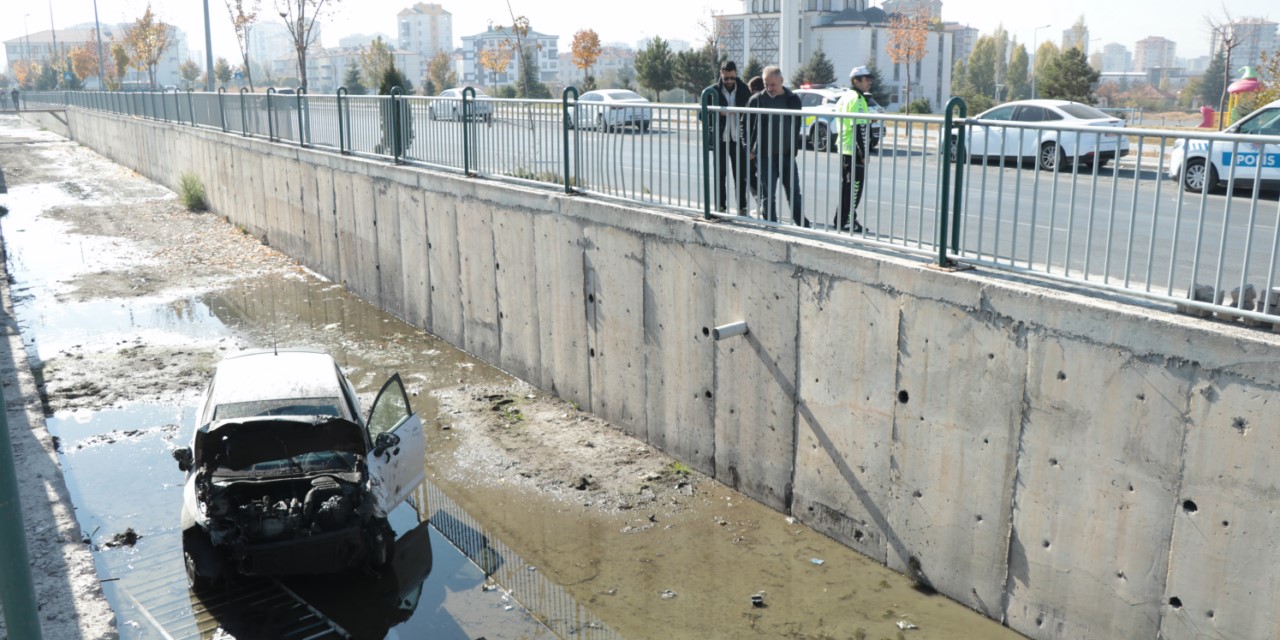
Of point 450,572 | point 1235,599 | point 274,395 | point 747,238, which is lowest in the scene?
point 450,572

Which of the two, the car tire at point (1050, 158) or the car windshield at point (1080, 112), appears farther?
→ the car windshield at point (1080, 112)

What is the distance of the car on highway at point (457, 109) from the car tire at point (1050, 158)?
6.42 meters

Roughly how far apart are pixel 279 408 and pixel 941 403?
14.0 feet

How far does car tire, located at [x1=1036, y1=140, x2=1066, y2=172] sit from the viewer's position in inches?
228

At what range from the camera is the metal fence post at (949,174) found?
6.23 meters

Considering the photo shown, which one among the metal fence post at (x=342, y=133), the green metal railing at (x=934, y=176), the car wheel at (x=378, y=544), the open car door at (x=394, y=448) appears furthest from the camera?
the metal fence post at (x=342, y=133)

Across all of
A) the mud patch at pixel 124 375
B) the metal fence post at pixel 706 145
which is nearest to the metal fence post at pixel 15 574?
the metal fence post at pixel 706 145

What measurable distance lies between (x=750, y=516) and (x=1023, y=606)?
7.55ft

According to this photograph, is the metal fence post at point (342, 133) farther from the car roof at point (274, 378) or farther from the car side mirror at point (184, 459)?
the car side mirror at point (184, 459)

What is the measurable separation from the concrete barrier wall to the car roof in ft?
9.68

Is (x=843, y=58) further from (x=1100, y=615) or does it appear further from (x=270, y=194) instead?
(x=1100, y=615)

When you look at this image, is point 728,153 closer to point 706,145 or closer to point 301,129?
point 706,145

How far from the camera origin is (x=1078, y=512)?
5.61 meters

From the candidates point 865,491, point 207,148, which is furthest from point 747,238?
point 207,148
